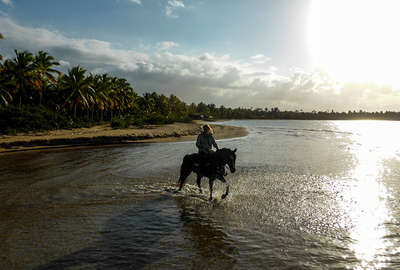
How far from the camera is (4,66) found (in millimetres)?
35406

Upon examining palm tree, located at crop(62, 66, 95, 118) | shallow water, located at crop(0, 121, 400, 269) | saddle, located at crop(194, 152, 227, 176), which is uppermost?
palm tree, located at crop(62, 66, 95, 118)

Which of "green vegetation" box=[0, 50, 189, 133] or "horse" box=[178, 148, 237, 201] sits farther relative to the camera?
"green vegetation" box=[0, 50, 189, 133]

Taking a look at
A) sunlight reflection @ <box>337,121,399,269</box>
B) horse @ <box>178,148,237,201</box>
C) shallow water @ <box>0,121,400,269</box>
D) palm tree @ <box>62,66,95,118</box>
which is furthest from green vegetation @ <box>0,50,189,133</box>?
sunlight reflection @ <box>337,121,399,269</box>

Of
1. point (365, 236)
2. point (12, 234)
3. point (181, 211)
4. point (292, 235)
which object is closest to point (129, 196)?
point (181, 211)

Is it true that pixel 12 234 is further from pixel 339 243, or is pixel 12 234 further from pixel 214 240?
pixel 339 243

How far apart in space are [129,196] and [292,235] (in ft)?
18.1

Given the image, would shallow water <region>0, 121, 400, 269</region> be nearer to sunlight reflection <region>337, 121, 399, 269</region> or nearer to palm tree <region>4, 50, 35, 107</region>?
sunlight reflection <region>337, 121, 399, 269</region>

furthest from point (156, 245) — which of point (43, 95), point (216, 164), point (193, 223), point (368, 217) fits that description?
point (43, 95)

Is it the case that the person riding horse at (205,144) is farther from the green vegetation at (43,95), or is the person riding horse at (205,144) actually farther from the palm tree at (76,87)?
the palm tree at (76,87)

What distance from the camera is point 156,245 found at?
5031 mm

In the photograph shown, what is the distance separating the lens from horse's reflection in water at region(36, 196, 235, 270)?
4332mm

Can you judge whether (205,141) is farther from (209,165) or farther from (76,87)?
(76,87)

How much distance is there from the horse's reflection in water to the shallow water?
0.02 m

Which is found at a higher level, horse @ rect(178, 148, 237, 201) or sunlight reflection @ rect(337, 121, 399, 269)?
horse @ rect(178, 148, 237, 201)
